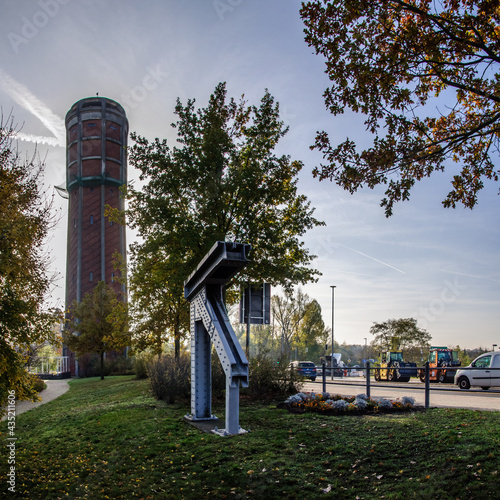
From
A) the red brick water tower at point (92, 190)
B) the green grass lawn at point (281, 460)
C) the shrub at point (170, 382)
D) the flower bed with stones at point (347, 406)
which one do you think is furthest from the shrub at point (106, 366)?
the green grass lawn at point (281, 460)

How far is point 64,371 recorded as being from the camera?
4625 centimetres

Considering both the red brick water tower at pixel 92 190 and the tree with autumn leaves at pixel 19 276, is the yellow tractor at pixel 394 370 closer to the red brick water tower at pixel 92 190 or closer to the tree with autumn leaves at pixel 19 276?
the tree with autumn leaves at pixel 19 276

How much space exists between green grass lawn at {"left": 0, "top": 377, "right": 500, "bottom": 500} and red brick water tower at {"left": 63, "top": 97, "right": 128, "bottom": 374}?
3875cm

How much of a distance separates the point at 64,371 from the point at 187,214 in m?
36.1

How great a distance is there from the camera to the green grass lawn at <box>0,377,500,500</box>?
5.61m

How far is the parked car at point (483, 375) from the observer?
63.4 ft

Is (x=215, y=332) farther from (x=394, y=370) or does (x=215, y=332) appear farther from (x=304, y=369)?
(x=394, y=370)

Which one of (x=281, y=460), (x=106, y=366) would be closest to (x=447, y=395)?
(x=281, y=460)

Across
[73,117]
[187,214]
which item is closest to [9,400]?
[187,214]

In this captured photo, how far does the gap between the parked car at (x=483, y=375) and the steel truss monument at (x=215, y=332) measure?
532 inches

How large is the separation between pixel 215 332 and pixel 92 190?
141ft

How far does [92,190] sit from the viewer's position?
48.6m

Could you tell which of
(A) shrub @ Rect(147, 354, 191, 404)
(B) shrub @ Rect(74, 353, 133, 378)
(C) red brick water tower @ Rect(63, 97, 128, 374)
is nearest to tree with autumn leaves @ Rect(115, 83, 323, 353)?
(A) shrub @ Rect(147, 354, 191, 404)

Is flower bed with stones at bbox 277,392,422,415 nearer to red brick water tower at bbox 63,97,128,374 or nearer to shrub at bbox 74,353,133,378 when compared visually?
shrub at bbox 74,353,133,378
